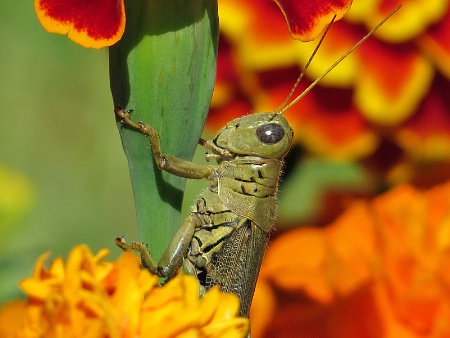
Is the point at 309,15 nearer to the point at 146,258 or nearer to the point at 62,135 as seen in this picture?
the point at 146,258

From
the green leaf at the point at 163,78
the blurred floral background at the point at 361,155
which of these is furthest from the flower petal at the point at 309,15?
the blurred floral background at the point at 361,155

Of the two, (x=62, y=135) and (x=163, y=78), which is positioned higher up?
(x=62, y=135)

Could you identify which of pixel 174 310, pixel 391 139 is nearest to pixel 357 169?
pixel 391 139

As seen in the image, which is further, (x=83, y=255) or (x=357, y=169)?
(x=357, y=169)

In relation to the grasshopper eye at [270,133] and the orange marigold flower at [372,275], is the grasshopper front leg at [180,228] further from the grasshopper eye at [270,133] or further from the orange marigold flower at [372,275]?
the orange marigold flower at [372,275]

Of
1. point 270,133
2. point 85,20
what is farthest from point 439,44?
point 85,20

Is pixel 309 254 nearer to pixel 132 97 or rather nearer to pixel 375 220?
pixel 375 220
